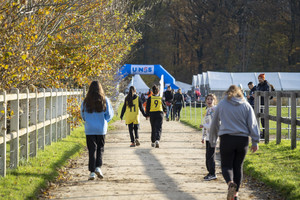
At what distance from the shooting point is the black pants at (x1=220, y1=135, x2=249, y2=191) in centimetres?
734

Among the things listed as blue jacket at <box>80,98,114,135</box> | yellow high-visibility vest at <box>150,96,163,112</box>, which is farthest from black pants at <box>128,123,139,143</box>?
blue jacket at <box>80,98,114,135</box>

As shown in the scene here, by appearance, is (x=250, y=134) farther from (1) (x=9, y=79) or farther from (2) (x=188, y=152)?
(2) (x=188, y=152)

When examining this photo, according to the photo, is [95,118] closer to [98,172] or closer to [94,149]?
[94,149]

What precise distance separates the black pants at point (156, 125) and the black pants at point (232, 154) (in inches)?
284

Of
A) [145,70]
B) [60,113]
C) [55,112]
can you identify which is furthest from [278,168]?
[145,70]

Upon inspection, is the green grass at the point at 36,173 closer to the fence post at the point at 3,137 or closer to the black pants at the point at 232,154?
the fence post at the point at 3,137

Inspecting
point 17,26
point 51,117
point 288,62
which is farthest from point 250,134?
point 288,62

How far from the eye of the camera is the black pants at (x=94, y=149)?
9.26 m

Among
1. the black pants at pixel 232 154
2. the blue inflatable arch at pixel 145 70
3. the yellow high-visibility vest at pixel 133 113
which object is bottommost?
the black pants at pixel 232 154

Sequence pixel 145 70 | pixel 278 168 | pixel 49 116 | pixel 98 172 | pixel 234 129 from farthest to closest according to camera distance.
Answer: pixel 145 70
pixel 49 116
pixel 278 168
pixel 98 172
pixel 234 129

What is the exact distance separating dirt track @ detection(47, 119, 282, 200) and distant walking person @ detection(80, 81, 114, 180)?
354 mm

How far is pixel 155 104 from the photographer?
14922mm

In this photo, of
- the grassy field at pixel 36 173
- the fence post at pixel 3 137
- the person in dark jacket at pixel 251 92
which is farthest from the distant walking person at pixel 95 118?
the person in dark jacket at pixel 251 92

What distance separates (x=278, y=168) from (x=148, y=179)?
2.37 m
